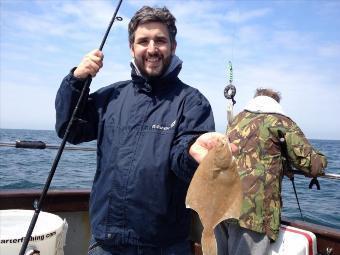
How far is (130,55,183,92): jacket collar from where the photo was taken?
294 centimetres

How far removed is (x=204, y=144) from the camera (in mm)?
2432

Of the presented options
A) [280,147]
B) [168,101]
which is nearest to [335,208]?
[280,147]

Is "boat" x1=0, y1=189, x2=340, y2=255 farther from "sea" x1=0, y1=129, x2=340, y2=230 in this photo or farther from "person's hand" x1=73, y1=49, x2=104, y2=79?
"sea" x1=0, y1=129, x2=340, y2=230

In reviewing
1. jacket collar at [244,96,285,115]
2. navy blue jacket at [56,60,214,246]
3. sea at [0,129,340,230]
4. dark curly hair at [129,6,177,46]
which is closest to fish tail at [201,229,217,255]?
navy blue jacket at [56,60,214,246]

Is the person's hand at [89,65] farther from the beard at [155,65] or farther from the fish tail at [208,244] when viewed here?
the fish tail at [208,244]

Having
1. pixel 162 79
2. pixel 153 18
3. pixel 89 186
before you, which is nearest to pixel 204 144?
pixel 162 79

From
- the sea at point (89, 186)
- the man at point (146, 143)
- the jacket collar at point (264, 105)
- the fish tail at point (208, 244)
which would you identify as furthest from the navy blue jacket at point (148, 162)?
the sea at point (89, 186)

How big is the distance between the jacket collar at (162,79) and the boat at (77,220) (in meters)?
1.85

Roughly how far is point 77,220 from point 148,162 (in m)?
2.49

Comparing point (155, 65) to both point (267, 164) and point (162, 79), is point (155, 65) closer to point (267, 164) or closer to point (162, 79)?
point (162, 79)

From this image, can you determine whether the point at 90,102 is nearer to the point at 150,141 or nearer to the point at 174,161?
the point at 150,141

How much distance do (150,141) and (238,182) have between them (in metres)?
0.68

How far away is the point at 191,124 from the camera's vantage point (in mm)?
2748

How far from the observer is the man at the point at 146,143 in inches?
106
